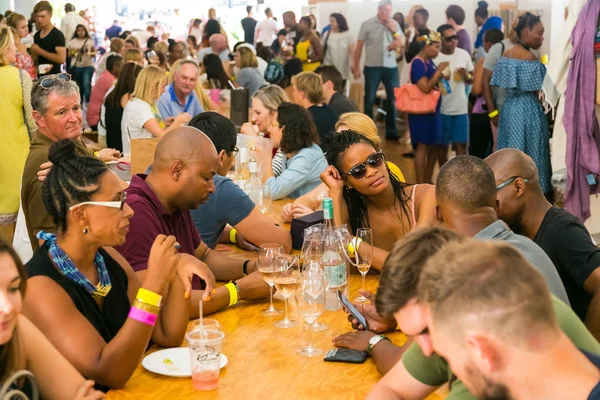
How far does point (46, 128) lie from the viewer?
378cm

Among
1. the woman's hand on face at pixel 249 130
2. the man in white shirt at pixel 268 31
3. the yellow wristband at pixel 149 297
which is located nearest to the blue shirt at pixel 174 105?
the woman's hand on face at pixel 249 130

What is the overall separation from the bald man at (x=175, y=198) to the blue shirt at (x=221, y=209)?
45cm

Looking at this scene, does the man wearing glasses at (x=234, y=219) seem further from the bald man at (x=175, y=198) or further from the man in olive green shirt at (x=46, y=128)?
the man in olive green shirt at (x=46, y=128)

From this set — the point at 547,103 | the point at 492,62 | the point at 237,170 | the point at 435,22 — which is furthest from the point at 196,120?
the point at 435,22

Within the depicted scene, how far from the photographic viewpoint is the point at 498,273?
58.7 inches

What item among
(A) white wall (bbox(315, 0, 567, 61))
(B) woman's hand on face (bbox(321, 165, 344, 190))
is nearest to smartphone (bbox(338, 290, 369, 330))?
(B) woman's hand on face (bbox(321, 165, 344, 190))

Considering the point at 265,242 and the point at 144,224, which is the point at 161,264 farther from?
the point at 265,242

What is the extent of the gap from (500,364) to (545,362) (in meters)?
0.09

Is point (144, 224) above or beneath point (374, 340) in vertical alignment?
above

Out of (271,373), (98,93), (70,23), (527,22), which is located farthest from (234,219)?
(70,23)

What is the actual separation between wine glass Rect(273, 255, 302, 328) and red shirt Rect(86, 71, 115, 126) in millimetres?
7649

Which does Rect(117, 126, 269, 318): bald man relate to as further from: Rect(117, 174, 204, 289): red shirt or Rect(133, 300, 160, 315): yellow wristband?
Rect(133, 300, 160, 315): yellow wristband

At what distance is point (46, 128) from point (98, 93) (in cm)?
647

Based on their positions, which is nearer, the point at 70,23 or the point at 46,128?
the point at 46,128
